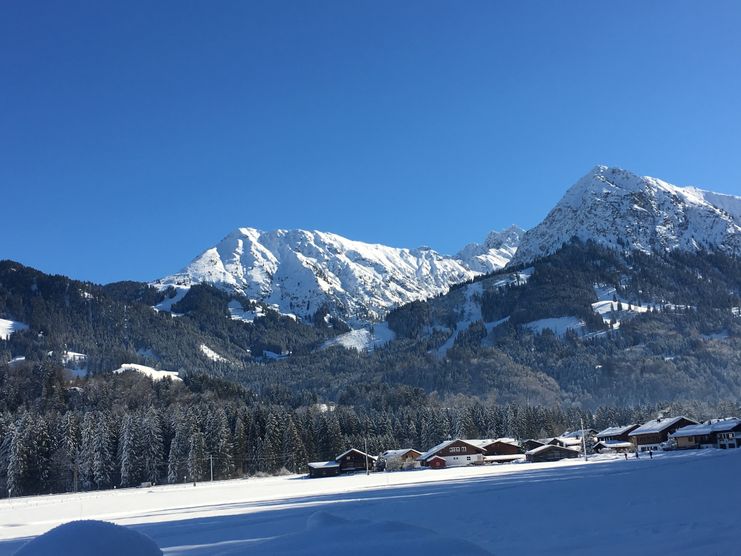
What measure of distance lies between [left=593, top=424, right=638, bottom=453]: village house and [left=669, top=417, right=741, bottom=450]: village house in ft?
42.9

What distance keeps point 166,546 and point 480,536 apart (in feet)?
36.4

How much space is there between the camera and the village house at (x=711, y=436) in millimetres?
81188

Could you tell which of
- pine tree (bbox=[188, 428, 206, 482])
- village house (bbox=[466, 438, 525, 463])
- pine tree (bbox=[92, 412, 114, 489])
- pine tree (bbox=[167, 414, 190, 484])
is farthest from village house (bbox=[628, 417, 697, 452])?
pine tree (bbox=[92, 412, 114, 489])

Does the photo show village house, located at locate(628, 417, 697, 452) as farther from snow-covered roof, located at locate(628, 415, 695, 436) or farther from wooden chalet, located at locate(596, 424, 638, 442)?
wooden chalet, located at locate(596, 424, 638, 442)

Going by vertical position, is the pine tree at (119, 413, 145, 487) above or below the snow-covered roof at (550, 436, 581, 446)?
above

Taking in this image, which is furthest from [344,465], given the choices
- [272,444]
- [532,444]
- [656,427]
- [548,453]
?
[656,427]

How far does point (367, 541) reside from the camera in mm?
14859

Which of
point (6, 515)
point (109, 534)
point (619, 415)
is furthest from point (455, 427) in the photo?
point (109, 534)

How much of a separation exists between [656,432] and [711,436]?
12028 mm

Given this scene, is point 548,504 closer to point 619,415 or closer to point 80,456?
point 80,456

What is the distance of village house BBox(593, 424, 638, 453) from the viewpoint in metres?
104

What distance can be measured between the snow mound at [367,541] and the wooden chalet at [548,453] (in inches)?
3390

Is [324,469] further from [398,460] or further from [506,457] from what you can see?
Answer: [506,457]

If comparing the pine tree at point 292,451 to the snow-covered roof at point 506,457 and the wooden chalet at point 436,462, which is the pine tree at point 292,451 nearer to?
the wooden chalet at point 436,462
